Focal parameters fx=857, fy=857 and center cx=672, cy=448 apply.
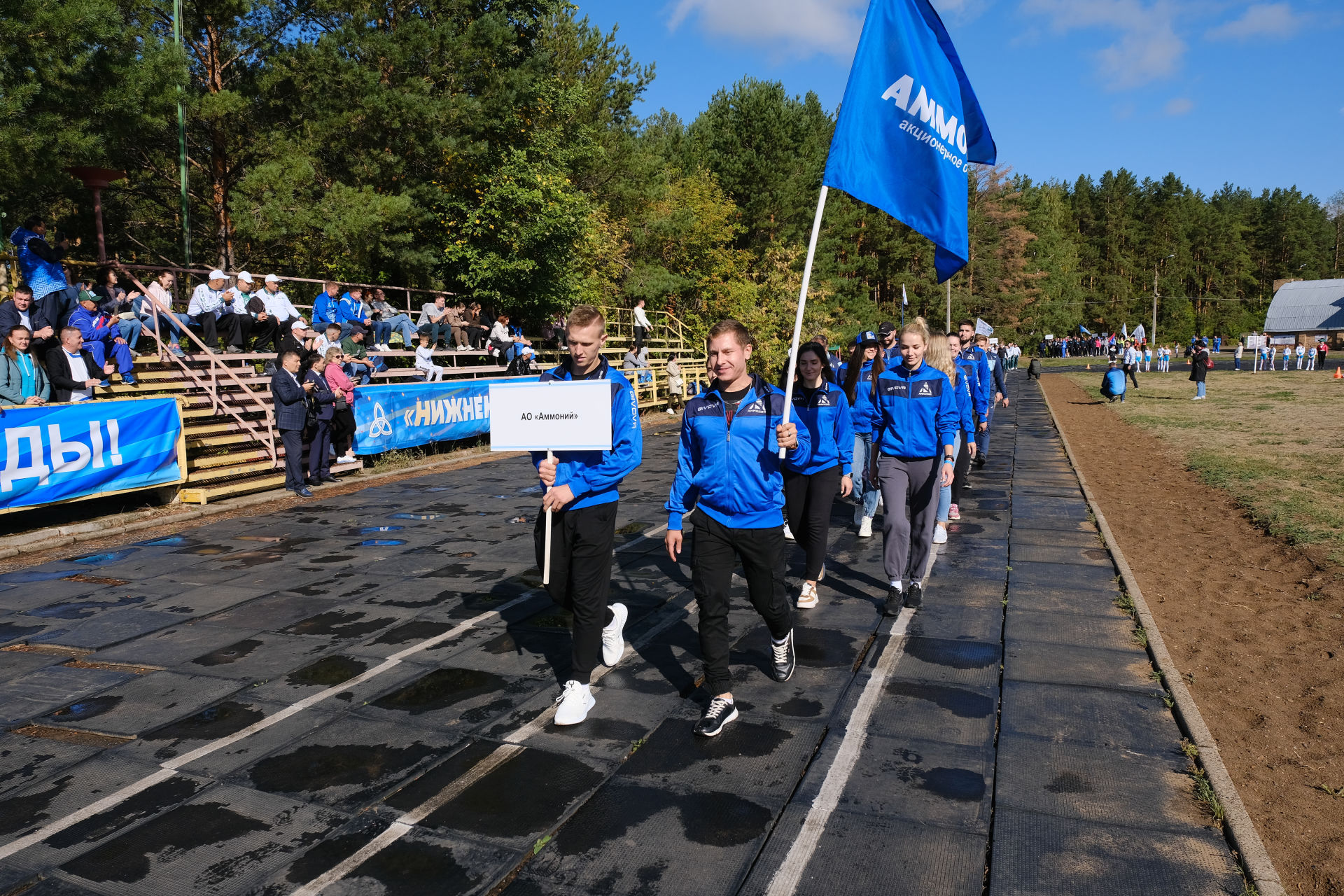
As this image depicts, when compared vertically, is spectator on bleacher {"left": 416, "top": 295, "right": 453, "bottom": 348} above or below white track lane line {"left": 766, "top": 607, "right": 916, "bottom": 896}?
above

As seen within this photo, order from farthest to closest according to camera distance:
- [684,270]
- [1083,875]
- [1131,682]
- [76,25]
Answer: [684,270]
[76,25]
[1131,682]
[1083,875]

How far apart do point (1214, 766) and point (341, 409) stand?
12.6m

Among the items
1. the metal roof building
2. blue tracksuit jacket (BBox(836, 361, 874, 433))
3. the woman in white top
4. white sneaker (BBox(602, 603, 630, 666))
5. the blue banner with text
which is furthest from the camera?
the metal roof building

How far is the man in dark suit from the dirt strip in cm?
1068

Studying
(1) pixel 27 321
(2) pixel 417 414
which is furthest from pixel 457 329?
(1) pixel 27 321

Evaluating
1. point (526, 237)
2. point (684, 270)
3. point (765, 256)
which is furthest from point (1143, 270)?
point (526, 237)

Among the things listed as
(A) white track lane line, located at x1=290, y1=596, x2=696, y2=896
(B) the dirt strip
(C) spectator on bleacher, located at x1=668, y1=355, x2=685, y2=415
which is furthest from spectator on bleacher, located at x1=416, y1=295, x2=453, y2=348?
(A) white track lane line, located at x1=290, y1=596, x2=696, y2=896

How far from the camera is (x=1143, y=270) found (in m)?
101

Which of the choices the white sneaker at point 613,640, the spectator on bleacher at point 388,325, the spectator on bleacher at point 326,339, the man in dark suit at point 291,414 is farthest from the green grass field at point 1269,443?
the spectator on bleacher at point 388,325

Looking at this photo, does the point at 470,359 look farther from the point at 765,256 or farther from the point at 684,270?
the point at 765,256

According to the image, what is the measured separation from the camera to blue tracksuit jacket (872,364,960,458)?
645 cm

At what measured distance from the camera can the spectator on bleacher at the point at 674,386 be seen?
95.5 feet

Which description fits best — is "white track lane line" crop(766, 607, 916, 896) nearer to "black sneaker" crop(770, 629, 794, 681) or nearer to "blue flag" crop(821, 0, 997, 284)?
"black sneaker" crop(770, 629, 794, 681)

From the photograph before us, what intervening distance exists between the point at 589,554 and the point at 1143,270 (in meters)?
113
